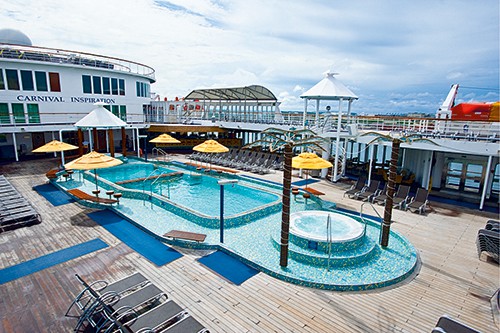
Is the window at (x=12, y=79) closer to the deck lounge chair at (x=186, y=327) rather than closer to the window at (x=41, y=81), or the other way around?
the window at (x=41, y=81)

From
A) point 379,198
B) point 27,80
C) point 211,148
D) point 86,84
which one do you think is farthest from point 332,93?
point 27,80

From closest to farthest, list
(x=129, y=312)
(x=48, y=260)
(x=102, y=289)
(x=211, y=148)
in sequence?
(x=129, y=312), (x=102, y=289), (x=48, y=260), (x=211, y=148)

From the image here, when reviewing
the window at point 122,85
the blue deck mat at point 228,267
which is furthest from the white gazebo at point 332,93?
the window at point 122,85

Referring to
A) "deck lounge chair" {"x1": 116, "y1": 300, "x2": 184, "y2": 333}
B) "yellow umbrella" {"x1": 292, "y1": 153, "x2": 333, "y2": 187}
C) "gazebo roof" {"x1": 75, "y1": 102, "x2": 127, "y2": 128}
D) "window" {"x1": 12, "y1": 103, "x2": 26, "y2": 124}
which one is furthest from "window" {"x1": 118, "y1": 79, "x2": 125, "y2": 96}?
"deck lounge chair" {"x1": 116, "y1": 300, "x2": 184, "y2": 333}

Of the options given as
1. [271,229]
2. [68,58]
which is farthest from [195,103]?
[271,229]

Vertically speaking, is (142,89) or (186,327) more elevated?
(142,89)

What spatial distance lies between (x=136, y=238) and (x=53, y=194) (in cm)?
616

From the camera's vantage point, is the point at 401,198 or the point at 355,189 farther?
the point at 355,189

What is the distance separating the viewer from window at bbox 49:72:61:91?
1900 centimetres

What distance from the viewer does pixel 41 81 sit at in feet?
61.4

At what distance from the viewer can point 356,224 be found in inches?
338

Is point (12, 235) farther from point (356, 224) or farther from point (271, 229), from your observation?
point (356, 224)

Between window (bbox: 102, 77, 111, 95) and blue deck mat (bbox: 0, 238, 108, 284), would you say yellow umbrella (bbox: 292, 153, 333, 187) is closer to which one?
blue deck mat (bbox: 0, 238, 108, 284)

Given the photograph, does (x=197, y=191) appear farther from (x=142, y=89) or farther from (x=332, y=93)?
(x=142, y=89)
